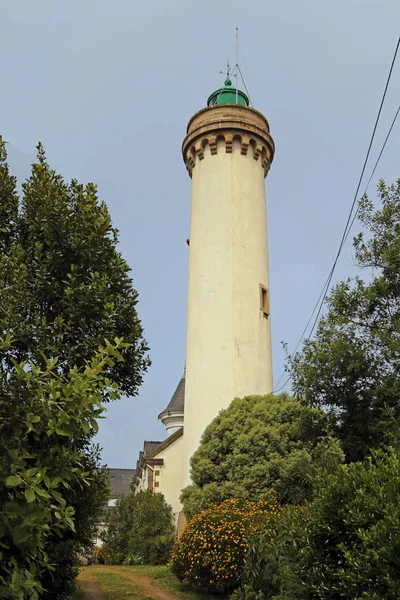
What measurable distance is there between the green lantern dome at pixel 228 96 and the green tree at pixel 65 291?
60.1 feet

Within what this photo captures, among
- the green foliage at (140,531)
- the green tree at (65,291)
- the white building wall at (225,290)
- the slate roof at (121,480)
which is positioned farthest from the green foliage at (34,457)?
the slate roof at (121,480)

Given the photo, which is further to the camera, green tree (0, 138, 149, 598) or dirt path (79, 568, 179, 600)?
dirt path (79, 568, 179, 600)

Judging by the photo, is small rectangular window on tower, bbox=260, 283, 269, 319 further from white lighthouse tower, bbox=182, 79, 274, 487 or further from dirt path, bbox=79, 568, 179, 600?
dirt path, bbox=79, 568, 179, 600

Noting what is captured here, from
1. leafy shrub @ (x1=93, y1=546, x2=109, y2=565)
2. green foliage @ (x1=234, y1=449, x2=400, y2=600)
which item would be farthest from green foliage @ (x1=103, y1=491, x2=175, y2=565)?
green foliage @ (x1=234, y1=449, x2=400, y2=600)

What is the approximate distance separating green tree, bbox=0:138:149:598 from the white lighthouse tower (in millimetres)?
10989

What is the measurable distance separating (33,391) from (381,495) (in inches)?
150

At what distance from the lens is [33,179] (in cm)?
1016

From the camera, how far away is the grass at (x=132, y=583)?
14.1 meters

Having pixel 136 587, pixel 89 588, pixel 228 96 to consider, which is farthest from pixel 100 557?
pixel 228 96

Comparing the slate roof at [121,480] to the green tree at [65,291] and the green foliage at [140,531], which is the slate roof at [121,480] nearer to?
the green foliage at [140,531]

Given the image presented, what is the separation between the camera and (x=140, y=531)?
2469cm

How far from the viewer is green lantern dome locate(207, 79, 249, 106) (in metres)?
27.2

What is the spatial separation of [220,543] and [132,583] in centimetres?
459

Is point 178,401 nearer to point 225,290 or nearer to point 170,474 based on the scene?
point 170,474
